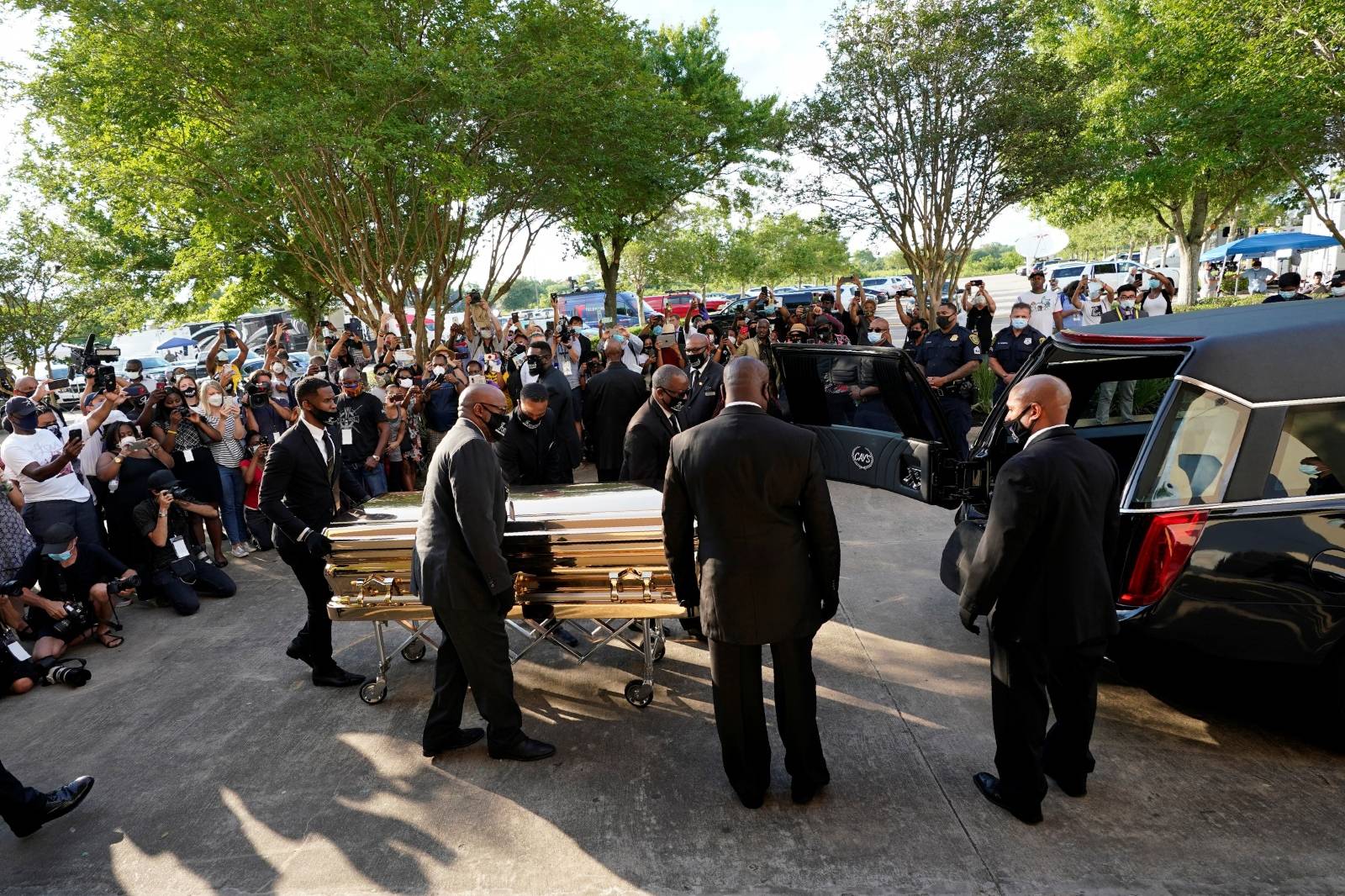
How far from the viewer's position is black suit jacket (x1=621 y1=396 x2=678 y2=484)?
17.7ft

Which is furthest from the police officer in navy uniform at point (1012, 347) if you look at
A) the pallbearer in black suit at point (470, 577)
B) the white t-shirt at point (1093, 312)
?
the pallbearer in black suit at point (470, 577)

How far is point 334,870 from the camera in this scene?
329 cm

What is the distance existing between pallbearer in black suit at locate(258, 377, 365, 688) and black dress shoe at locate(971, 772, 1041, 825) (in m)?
3.30

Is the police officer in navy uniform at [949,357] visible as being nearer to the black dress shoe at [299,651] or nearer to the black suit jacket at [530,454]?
the black suit jacket at [530,454]

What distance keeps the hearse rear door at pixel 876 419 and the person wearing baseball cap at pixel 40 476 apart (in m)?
5.33

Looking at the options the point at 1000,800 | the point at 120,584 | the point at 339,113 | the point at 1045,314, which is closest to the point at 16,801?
the point at 120,584

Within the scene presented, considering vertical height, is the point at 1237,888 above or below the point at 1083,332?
below

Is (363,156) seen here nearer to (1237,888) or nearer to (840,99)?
(840,99)

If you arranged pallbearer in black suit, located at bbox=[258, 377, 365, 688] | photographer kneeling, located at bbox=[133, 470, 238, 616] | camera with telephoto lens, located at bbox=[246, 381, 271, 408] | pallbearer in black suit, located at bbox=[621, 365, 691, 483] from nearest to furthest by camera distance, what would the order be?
1. pallbearer in black suit, located at bbox=[258, 377, 365, 688]
2. pallbearer in black suit, located at bbox=[621, 365, 691, 483]
3. photographer kneeling, located at bbox=[133, 470, 238, 616]
4. camera with telephoto lens, located at bbox=[246, 381, 271, 408]

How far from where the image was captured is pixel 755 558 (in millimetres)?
3312

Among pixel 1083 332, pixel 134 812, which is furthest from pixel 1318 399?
pixel 134 812

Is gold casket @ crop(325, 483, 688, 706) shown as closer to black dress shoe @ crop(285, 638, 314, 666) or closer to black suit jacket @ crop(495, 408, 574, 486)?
black dress shoe @ crop(285, 638, 314, 666)

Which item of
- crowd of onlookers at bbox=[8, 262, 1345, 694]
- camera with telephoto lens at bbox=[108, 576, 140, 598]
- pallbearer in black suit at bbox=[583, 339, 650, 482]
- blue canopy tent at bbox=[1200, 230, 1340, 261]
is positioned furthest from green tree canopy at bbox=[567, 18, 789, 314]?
blue canopy tent at bbox=[1200, 230, 1340, 261]

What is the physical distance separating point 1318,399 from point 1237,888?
1.94 meters
